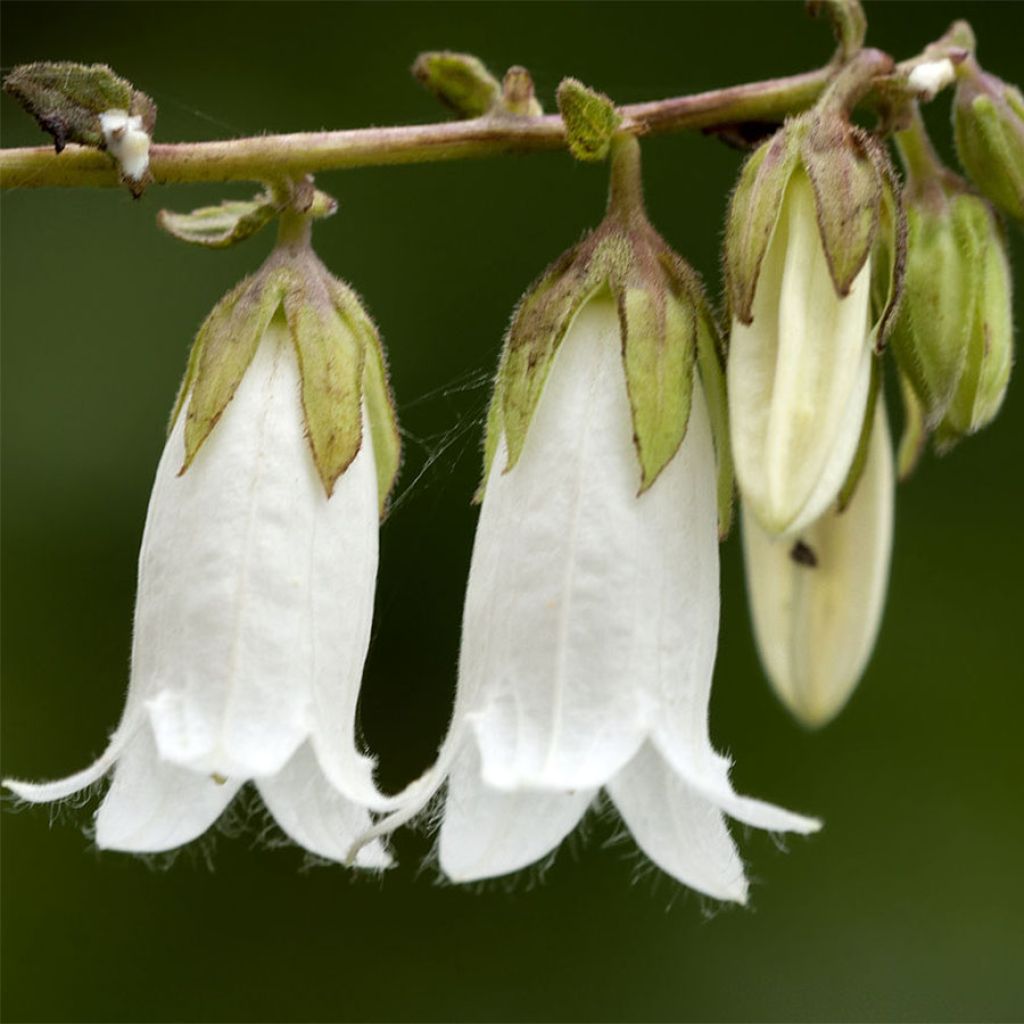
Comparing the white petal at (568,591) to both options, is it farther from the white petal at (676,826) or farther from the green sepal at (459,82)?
the green sepal at (459,82)

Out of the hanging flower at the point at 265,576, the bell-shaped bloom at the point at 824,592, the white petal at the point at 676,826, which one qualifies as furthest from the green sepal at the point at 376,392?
the bell-shaped bloom at the point at 824,592

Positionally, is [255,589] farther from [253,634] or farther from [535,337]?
[535,337]

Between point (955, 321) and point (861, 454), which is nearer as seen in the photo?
point (955, 321)

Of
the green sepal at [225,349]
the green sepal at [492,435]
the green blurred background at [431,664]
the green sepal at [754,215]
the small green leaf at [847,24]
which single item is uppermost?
the small green leaf at [847,24]

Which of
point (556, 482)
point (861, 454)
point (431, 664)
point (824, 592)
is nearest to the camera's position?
point (556, 482)

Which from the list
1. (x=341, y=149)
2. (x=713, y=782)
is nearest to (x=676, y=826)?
(x=713, y=782)

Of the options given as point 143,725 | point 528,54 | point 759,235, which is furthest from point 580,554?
point 528,54

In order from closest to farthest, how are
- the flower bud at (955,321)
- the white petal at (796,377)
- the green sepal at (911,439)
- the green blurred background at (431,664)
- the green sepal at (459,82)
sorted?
the white petal at (796,377), the flower bud at (955,321), the green sepal at (459,82), the green sepal at (911,439), the green blurred background at (431,664)
